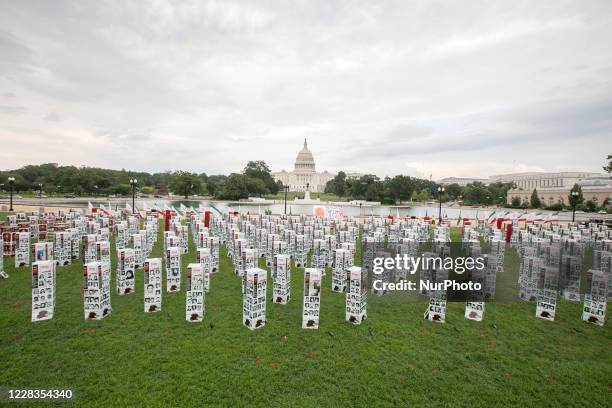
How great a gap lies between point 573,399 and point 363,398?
11.7 ft

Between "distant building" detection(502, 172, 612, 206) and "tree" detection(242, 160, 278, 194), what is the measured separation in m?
69.2

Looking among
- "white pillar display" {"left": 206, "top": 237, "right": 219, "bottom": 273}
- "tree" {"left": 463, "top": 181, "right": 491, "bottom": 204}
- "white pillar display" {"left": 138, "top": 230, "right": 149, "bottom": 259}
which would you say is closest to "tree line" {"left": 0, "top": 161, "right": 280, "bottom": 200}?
"tree" {"left": 463, "top": 181, "right": 491, "bottom": 204}

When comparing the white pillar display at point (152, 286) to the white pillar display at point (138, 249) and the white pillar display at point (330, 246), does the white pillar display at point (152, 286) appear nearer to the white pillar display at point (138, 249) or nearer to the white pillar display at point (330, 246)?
the white pillar display at point (138, 249)

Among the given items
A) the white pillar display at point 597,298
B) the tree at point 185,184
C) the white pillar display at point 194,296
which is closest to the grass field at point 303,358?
Result: the white pillar display at point 194,296

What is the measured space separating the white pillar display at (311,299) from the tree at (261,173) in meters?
84.7

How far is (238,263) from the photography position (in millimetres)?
12383

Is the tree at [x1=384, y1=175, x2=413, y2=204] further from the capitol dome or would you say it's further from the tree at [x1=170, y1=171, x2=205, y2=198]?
the capitol dome

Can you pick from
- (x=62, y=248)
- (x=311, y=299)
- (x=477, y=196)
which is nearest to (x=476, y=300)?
(x=311, y=299)

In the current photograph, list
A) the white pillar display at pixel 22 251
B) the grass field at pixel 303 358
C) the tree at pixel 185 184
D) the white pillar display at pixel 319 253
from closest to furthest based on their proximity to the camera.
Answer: the grass field at pixel 303 358 < the white pillar display at pixel 22 251 < the white pillar display at pixel 319 253 < the tree at pixel 185 184

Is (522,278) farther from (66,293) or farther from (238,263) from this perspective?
(66,293)

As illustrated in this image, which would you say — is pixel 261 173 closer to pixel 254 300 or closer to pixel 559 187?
pixel 559 187

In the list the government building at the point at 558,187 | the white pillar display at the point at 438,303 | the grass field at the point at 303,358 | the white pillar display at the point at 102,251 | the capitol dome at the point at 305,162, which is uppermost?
the capitol dome at the point at 305,162

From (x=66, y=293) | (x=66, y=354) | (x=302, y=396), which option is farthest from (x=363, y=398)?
(x=66, y=293)

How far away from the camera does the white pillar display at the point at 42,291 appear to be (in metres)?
7.80
